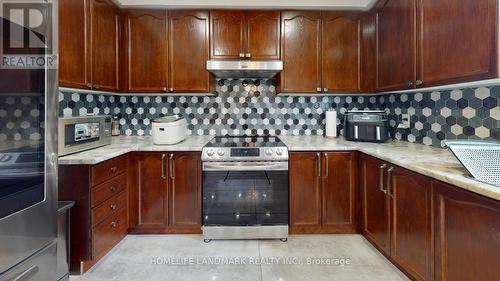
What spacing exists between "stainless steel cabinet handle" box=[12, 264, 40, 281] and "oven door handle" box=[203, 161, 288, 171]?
1.56 m

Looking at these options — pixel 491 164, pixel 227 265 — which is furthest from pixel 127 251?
pixel 491 164

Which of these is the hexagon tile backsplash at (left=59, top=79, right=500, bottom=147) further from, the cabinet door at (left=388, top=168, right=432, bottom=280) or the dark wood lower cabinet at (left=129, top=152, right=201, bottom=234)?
the cabinet door at (left=388, top=168, right=432, bottom=280)

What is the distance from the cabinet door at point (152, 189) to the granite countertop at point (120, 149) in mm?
85

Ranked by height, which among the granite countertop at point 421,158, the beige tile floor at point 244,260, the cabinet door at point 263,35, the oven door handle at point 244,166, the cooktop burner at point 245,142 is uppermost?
the cabinet door at point 263,35

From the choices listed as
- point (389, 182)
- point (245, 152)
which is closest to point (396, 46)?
point (389, 182)

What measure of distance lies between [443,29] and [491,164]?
92cm

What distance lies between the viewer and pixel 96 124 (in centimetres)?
229

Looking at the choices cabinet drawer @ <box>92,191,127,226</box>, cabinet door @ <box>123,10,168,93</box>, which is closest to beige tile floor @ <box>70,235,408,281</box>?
cabinet drawer @ <box>92,191,127,226</box>

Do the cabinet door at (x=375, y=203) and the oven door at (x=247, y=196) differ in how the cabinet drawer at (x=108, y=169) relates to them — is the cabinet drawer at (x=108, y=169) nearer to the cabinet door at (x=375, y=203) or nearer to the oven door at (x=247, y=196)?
the oven door at (x=247, y=196)

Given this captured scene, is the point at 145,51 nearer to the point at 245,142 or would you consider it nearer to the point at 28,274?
the point at 245,142

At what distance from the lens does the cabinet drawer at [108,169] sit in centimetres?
199

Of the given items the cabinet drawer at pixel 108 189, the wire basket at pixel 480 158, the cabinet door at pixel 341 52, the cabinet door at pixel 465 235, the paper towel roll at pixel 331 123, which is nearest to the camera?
the cabinet door at pixel 465 235

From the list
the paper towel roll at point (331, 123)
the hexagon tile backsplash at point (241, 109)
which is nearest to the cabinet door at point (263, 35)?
the hexagon tile backsplash at point (241, 109)

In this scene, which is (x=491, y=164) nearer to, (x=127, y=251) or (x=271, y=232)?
(x=271, y=232)
